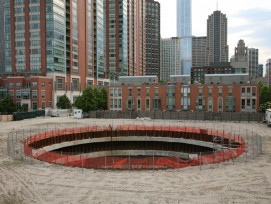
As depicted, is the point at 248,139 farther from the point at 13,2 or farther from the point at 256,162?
the point at 13,2

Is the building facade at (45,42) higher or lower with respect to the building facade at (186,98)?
higher

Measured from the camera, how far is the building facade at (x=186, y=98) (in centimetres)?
8436

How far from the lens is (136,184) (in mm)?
23531

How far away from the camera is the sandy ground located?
20.4 metres

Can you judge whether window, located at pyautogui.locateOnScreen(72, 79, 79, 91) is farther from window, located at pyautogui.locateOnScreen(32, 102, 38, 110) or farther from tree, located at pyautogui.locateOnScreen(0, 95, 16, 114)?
tree, located at pyautogui.locateOnScreen(0, 95, 16, 114)

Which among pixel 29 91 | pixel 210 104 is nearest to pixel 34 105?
pixel 29 91

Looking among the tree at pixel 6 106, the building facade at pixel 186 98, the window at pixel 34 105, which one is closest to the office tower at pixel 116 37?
the window at pixel 34 105

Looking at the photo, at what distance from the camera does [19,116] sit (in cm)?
8300

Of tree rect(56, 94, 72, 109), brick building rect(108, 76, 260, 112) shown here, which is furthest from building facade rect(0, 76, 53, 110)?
brick building rect(108, 76, 260, 112)

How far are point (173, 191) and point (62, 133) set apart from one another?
36634 millimetres

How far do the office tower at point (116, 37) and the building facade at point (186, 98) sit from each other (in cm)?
8253

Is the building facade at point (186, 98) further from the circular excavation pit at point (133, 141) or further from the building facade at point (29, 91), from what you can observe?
the circular excavation pit at point (133, 141)

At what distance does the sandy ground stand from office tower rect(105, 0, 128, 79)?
14874cm

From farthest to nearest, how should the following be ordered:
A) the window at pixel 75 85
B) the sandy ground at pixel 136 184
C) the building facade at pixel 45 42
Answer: the window at pixel 75 85 → the building facade at pixel 45 42 → the sandy ground at pixel 136 184
